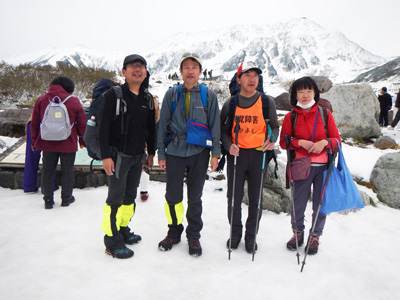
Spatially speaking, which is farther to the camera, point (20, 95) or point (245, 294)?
point (20, 95)

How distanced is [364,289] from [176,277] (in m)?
2.08

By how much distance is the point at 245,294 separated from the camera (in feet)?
8.36

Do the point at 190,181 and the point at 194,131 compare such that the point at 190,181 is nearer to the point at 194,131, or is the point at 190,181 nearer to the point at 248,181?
the point at 194,131

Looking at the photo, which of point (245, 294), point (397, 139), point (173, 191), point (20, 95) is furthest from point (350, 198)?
point (20, 95)

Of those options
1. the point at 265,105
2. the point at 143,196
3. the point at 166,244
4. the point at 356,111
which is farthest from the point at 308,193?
the point at 356,111

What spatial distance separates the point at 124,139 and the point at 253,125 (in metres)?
1.58

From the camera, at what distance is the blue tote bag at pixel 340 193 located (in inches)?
117

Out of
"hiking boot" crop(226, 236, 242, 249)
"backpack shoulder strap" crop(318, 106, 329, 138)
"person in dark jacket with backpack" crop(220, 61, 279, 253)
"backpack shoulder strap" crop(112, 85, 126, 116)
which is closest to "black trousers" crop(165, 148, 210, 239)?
"person in dark jacket with backpack" crop(220, 61, 279, 253)

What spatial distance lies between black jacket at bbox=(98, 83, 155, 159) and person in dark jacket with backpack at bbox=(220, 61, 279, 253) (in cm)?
101

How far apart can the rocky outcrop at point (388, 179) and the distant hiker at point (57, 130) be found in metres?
6.03

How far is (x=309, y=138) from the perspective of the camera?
10.2 ft

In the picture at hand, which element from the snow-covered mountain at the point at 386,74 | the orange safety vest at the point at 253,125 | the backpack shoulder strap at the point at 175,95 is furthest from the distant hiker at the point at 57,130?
the snow-covered mountain at the point at 386,74

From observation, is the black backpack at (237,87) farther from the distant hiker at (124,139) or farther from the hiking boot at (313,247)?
the hiking boot at (313,247)

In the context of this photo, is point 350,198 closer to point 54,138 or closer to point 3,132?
point 54,138
